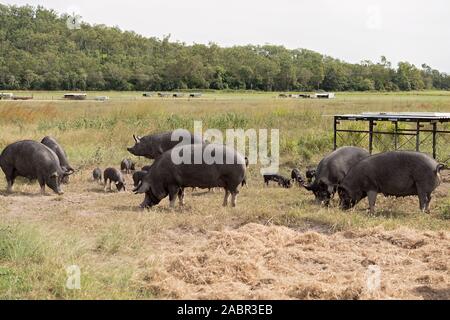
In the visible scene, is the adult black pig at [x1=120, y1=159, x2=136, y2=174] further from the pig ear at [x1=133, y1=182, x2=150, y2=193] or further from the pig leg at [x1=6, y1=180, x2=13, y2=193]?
the pig ear at [x1=133, y1=182, x2=150, y2=193]

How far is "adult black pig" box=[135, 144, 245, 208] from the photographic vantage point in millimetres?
12797

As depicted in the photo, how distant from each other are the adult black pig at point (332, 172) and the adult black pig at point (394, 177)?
1.91ft

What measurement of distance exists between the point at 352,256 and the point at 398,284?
4.40 ft

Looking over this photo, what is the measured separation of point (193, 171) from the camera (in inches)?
504

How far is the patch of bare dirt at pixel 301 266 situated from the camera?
7.33m

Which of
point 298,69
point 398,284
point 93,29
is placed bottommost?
point 398,284

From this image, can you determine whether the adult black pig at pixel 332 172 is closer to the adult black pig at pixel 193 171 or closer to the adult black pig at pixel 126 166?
the adult black pig at pixel 193 171

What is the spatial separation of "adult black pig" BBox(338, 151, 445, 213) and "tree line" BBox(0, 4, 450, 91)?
76418 mm

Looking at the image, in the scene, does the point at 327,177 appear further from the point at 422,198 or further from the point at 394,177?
the point at 422,198

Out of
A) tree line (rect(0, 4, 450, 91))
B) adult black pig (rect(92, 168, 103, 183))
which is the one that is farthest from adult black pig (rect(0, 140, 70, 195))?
tree line (rect(0, 4, 450, 91))

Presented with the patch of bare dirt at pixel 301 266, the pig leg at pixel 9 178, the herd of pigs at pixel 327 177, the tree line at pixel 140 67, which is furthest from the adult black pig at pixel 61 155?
the tree line at pixel 140 67

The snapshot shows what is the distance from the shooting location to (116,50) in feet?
376
